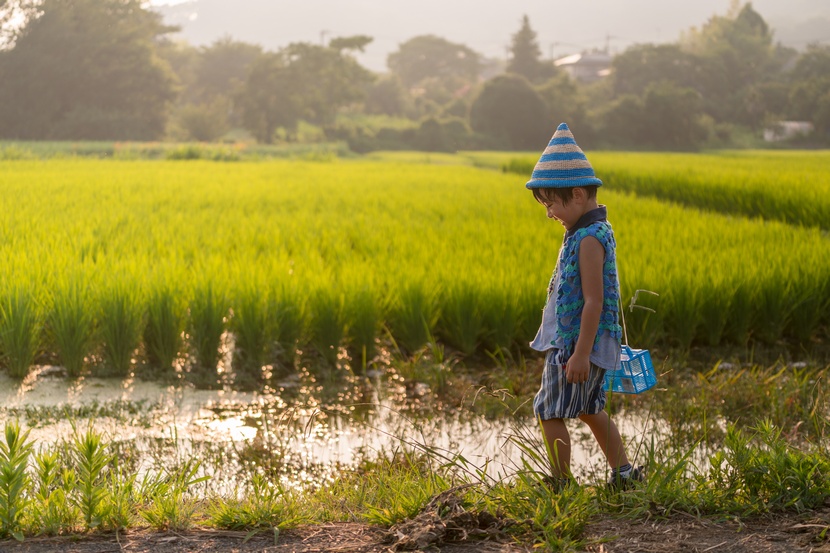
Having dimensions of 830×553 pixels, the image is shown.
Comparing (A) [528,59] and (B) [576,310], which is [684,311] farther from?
(A) [528,59]

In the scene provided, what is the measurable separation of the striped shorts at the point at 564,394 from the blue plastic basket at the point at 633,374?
0.12 ft

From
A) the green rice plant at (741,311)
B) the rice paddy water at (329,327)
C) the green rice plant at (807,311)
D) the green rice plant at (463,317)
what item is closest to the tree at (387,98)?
the rice paddy water at (329,327)

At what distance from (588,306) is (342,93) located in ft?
113

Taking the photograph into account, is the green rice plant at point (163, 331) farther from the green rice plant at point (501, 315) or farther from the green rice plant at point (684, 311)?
the green rice plant at point (684, 311)

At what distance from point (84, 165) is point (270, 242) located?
893cm

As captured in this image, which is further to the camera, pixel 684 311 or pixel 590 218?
pixel 684 311

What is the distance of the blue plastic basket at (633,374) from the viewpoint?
2.20 m

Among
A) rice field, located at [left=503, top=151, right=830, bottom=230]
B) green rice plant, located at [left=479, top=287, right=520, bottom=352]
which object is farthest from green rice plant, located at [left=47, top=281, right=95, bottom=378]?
rice field, located at [left=503, top=151, right=830, bottom=230]

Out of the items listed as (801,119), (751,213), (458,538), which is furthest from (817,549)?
(801,119)

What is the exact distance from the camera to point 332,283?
468 cm

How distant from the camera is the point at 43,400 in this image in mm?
3502

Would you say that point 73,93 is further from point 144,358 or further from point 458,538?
point 458,538

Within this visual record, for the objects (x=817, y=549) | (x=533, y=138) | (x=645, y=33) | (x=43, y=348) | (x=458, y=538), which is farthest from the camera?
(x=645, y=33)

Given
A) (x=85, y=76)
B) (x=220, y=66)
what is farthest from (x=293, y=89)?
(x=220, y=66)
